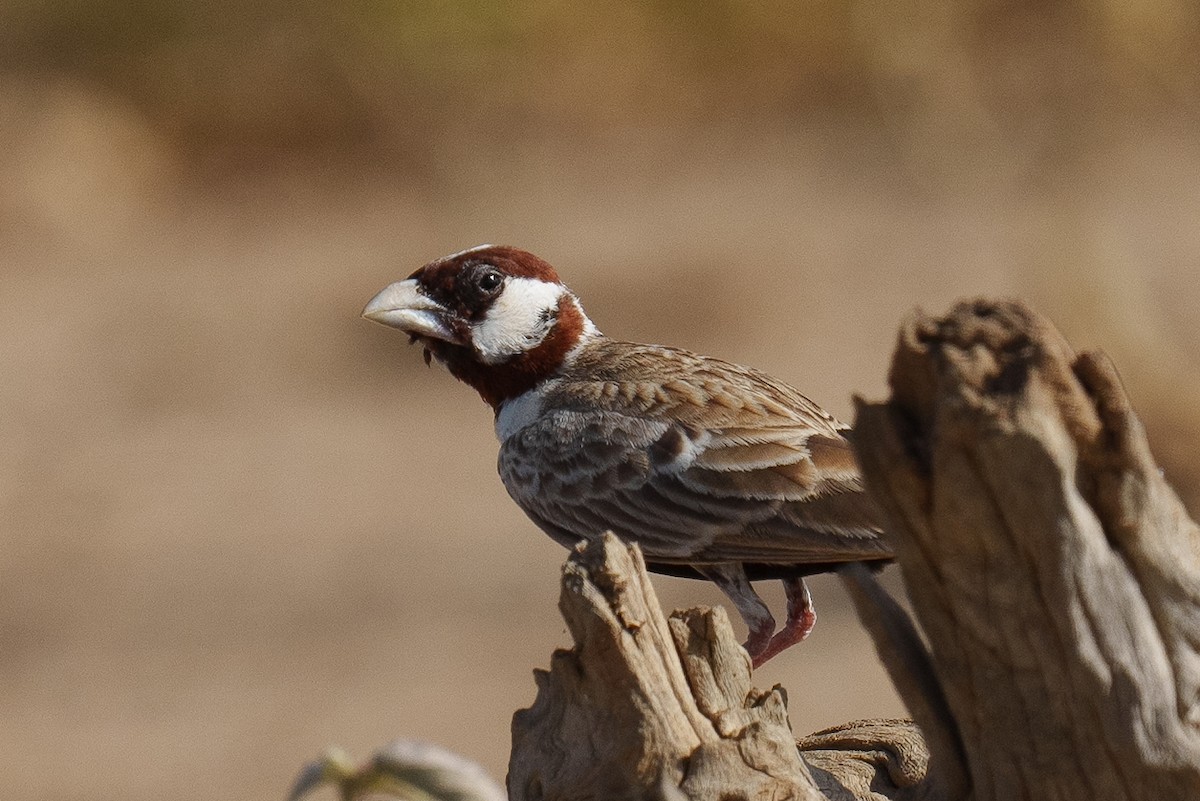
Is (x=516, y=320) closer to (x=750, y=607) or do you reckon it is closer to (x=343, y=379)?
(x=750, y=607)

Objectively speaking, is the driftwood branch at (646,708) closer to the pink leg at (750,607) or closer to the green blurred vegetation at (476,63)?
the pink leg at (750,607)

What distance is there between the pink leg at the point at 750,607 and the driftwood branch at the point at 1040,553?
2.03 meters

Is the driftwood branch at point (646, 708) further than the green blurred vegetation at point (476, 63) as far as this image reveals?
No

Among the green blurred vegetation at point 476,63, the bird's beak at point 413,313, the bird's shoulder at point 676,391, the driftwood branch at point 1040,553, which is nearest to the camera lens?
the driftwood branch at point 1040,553

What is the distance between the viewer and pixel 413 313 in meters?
5.06

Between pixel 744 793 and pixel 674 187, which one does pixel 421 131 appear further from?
pixel 744 793

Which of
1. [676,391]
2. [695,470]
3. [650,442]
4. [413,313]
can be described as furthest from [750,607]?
[413,313]

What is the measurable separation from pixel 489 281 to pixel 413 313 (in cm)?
25

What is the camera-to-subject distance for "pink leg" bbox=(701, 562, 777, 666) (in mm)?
4691

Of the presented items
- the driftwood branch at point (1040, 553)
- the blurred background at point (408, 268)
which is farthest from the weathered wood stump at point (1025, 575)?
the blurred background at point (408, 268)

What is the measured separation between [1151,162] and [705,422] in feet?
43.0

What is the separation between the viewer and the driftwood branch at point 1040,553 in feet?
7.75

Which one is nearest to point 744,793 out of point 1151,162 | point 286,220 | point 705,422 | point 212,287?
point 705,422

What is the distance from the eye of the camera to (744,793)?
9.62 ft
